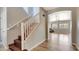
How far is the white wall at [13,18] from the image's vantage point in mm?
1183

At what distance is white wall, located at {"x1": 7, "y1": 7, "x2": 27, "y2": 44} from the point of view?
3.88 ft

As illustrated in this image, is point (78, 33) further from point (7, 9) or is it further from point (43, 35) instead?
point (7, 9)

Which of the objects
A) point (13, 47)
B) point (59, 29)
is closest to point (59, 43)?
point (59, 29)

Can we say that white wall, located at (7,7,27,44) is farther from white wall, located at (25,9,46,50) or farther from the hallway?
the hallway

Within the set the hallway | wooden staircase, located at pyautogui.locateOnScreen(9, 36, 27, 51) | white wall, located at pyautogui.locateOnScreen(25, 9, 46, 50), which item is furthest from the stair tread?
the hallway

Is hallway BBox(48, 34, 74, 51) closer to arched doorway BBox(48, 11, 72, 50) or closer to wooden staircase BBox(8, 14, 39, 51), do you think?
arched doorway BBox(48, 11, 72, 50)

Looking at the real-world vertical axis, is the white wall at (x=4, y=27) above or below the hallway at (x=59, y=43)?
above

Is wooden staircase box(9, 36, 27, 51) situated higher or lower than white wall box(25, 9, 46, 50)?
lower

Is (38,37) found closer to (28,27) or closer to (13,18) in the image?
(28,27)

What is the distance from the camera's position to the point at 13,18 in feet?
3.91

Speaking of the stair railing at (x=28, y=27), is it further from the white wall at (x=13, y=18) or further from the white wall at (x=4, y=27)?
the white wall at (x=4, y=27)

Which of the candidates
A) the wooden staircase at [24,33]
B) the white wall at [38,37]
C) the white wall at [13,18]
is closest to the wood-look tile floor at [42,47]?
the white wall at [38,37]

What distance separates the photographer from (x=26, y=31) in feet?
3.91

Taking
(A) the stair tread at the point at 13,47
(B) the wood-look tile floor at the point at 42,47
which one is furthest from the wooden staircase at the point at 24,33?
(B) the wood-look tile floor at the point at 42,47
